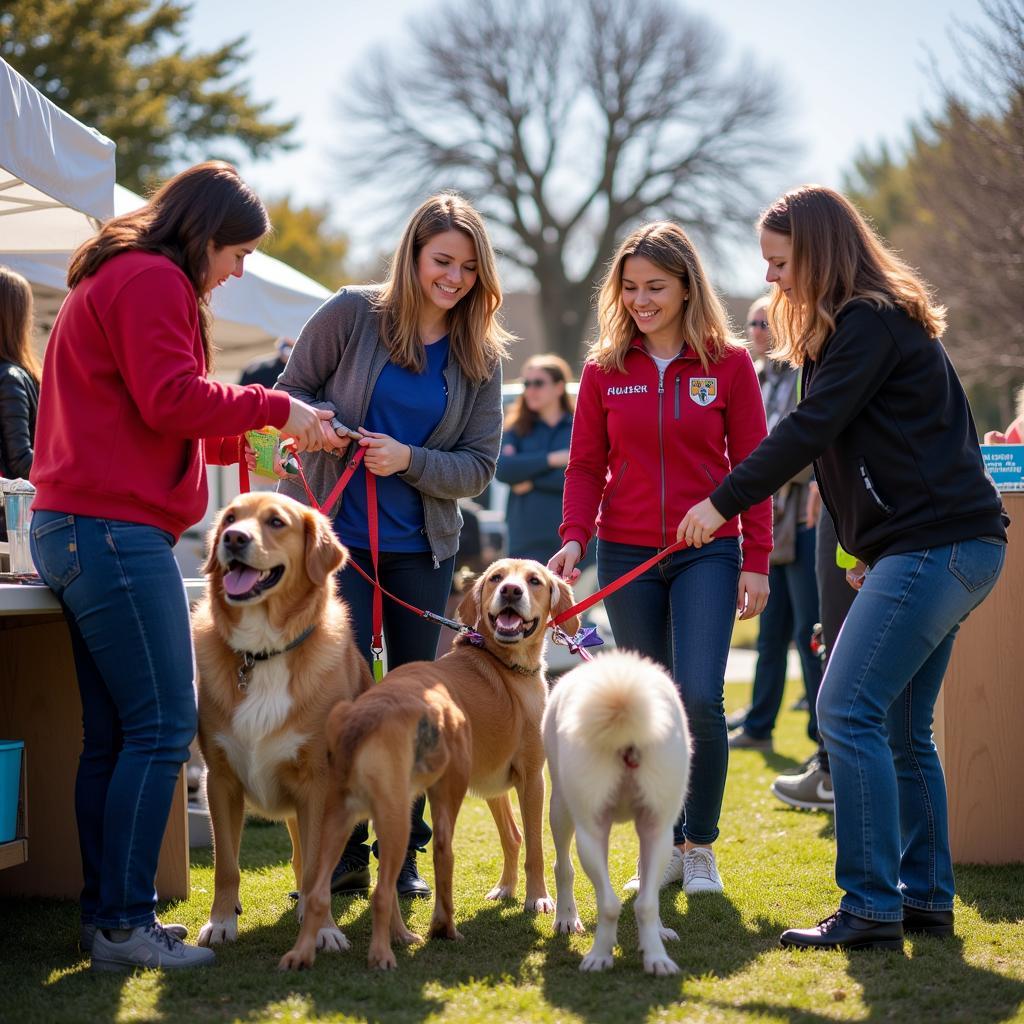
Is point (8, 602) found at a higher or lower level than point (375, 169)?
lower

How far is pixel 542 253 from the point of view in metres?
35.2

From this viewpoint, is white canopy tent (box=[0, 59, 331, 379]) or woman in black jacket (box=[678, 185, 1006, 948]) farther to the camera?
white canopy tent (box=[0, 59, 331, 379])

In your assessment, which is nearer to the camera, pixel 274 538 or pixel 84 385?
pixel 84 385

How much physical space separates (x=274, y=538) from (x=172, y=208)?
1.02 metres

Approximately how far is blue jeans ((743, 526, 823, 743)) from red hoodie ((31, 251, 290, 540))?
4489 millimetres

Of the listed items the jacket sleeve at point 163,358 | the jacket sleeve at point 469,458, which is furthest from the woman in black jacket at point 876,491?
the jacket sleeve at point 163,358

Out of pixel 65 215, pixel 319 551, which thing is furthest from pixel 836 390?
pixel 65 215

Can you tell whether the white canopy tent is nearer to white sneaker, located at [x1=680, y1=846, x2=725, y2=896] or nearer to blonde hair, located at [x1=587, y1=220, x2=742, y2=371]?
blonde hair, located at [x1=587, y1=220, x2=742, y2=371]

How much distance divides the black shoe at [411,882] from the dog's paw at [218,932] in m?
0.73

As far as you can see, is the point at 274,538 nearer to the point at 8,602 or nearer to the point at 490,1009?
the point at 8,602

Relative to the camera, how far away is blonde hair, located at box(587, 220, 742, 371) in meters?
4.52

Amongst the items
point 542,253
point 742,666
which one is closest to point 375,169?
point 542,253

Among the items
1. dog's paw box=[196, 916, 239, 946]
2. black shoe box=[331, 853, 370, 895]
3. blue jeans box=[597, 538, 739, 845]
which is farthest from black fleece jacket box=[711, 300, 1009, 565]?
dog's paw box=[196, 916, 239, 946]

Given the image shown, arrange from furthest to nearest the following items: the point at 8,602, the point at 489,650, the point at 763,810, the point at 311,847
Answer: the point at 763,810
the point at 489,650
the point at 311,847
the point at 8,602
